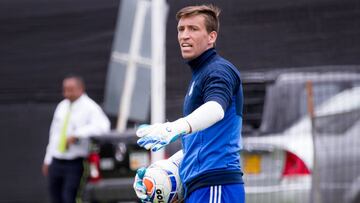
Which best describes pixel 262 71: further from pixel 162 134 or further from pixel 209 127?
pixel 162 134

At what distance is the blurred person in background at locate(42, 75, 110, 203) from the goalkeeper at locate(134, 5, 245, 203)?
543cm

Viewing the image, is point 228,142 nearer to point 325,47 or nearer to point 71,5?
point 325,47

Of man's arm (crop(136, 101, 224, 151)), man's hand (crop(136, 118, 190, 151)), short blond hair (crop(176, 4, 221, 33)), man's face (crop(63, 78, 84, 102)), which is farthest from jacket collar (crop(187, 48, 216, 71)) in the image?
man's face (crop(63, 78, 84, 102))

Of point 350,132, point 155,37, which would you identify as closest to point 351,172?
point 350,132

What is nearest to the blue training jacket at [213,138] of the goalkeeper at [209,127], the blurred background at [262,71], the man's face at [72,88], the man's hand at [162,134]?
the goalkeeper at [209,127]

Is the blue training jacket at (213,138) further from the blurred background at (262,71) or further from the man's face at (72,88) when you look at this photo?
the man's face at (72,88)

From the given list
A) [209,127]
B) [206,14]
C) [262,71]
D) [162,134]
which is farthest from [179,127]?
[262,71]

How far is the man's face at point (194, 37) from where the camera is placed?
5039 millimetres

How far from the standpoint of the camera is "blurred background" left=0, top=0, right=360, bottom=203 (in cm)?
898

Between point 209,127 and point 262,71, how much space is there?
4992mm

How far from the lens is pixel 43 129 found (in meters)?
11.9

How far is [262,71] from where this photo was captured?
9844mm

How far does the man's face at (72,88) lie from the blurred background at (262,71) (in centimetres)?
43

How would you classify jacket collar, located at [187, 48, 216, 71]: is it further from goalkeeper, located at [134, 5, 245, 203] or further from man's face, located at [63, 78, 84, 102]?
man's face, located at [63, 78, 84, 102]
